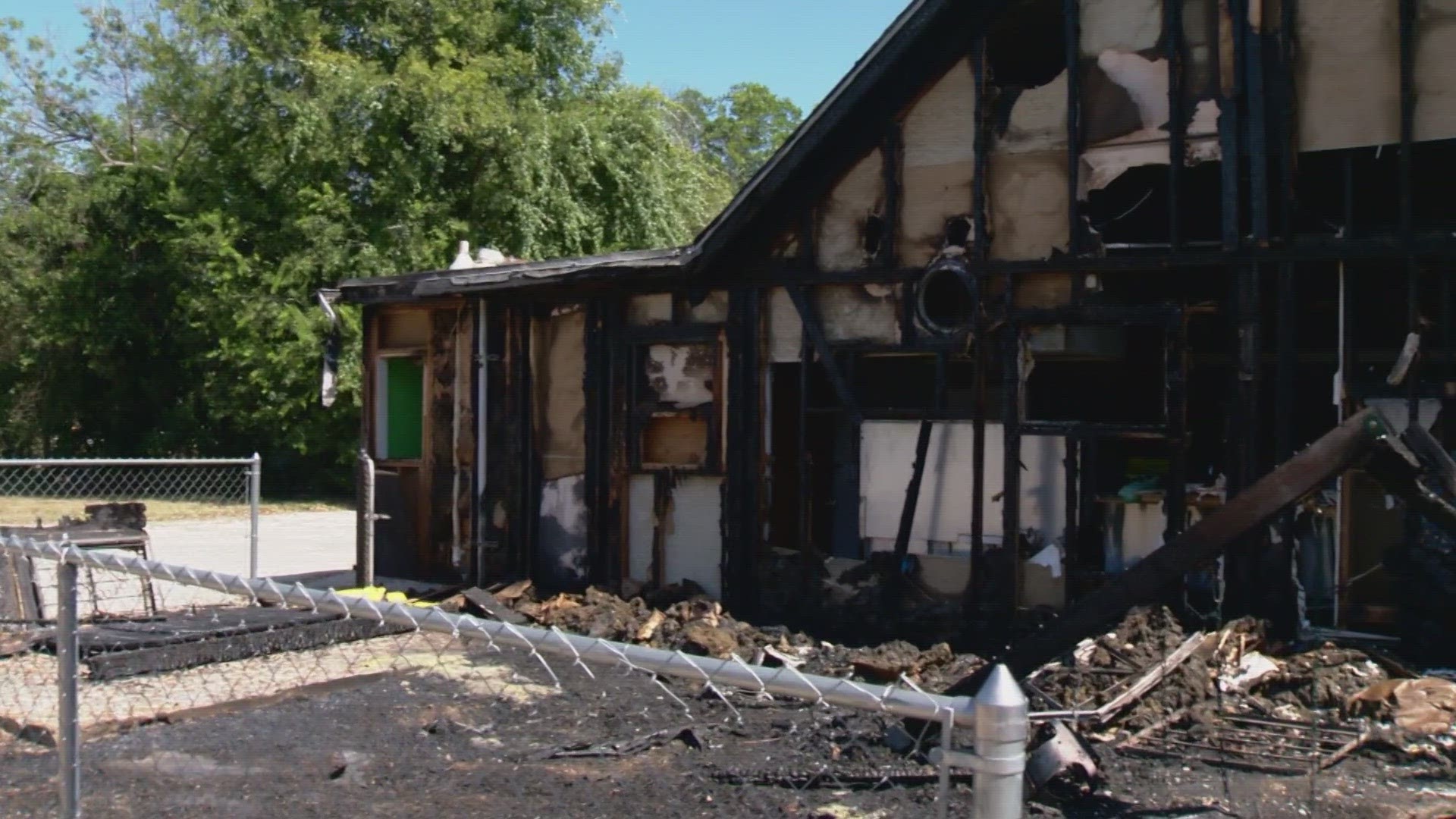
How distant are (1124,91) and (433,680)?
6264 mm

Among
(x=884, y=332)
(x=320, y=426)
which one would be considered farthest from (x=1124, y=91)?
(x=320, y=426)

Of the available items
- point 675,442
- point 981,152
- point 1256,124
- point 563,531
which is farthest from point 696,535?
point 1256,124

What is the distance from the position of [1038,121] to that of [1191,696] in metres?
4.29

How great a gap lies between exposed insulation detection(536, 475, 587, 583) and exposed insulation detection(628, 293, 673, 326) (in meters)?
1.56

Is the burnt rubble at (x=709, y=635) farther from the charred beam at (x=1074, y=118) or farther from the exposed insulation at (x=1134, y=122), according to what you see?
the exposed insulation at (x=1134, y=122)

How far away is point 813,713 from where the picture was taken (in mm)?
7312

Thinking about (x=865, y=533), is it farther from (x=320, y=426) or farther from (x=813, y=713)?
(x=320, y=426)

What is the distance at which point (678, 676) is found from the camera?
11.2ft

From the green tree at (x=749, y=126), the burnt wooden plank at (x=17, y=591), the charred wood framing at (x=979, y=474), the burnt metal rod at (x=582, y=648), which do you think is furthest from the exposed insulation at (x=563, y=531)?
the green tree at (x=749, y=126)

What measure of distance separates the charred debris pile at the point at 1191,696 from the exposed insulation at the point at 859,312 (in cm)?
243

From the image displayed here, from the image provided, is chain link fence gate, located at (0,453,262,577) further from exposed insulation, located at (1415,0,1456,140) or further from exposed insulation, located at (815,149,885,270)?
exposed insulation, located at (1415,0,1456,140)

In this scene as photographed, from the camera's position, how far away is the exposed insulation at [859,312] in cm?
986

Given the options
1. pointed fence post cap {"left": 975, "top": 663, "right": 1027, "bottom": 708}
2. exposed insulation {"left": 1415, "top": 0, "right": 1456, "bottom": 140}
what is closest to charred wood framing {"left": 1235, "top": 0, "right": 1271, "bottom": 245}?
exposed insulation {"left": 1415, "top": 0, "right": 1456, "bottom": 140}

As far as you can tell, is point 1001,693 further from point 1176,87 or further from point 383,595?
point 383,595
